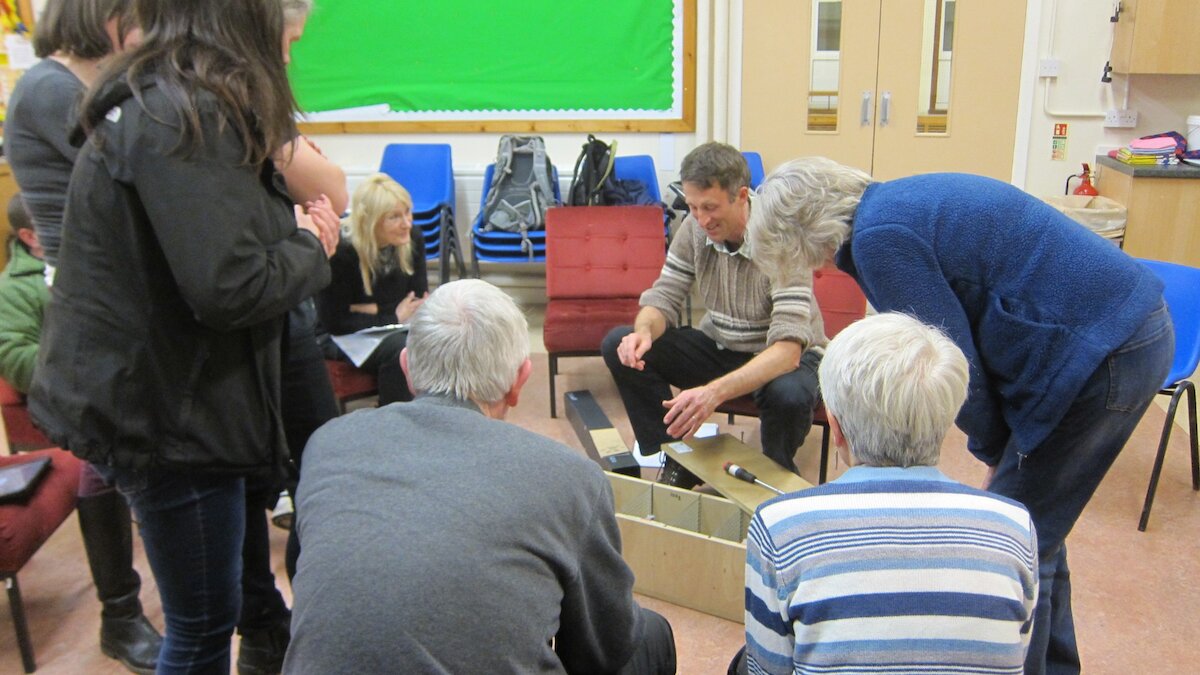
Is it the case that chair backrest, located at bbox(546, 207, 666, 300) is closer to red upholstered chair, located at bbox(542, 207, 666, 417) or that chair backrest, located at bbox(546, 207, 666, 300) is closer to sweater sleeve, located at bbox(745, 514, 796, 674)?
red upholstered chair, located at bbox(542, 207, 666, 417)

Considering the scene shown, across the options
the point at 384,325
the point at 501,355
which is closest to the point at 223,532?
the point at 501,355

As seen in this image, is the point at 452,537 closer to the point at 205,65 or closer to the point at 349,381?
the point at 205,65

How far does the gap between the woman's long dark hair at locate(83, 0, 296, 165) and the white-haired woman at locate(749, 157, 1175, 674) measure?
3.13 feet

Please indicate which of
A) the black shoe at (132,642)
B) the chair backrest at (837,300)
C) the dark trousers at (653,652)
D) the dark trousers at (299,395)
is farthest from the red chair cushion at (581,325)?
the dark trousers at (653,652)

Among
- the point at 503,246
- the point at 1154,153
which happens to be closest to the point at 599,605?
the point at 503,246

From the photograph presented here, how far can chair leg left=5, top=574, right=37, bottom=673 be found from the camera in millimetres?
2020

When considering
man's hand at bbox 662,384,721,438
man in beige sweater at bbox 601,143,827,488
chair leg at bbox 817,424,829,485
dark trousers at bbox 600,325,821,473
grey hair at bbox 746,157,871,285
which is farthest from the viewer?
chair leg at bbox 817,424,829,485

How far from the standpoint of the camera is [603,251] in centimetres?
393

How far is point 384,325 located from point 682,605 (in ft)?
5.34

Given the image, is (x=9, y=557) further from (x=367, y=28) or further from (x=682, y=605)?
(x=367, y=28)

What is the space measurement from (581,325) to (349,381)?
3.01 feet

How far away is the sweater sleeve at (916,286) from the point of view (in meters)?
1.54

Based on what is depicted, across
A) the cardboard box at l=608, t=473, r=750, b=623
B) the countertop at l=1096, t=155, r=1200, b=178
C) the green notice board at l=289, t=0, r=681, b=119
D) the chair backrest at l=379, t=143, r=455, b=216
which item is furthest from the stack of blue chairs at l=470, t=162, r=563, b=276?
the countertop at l=1096, t=155, r=1200, b=178

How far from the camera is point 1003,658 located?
3.57 ft
